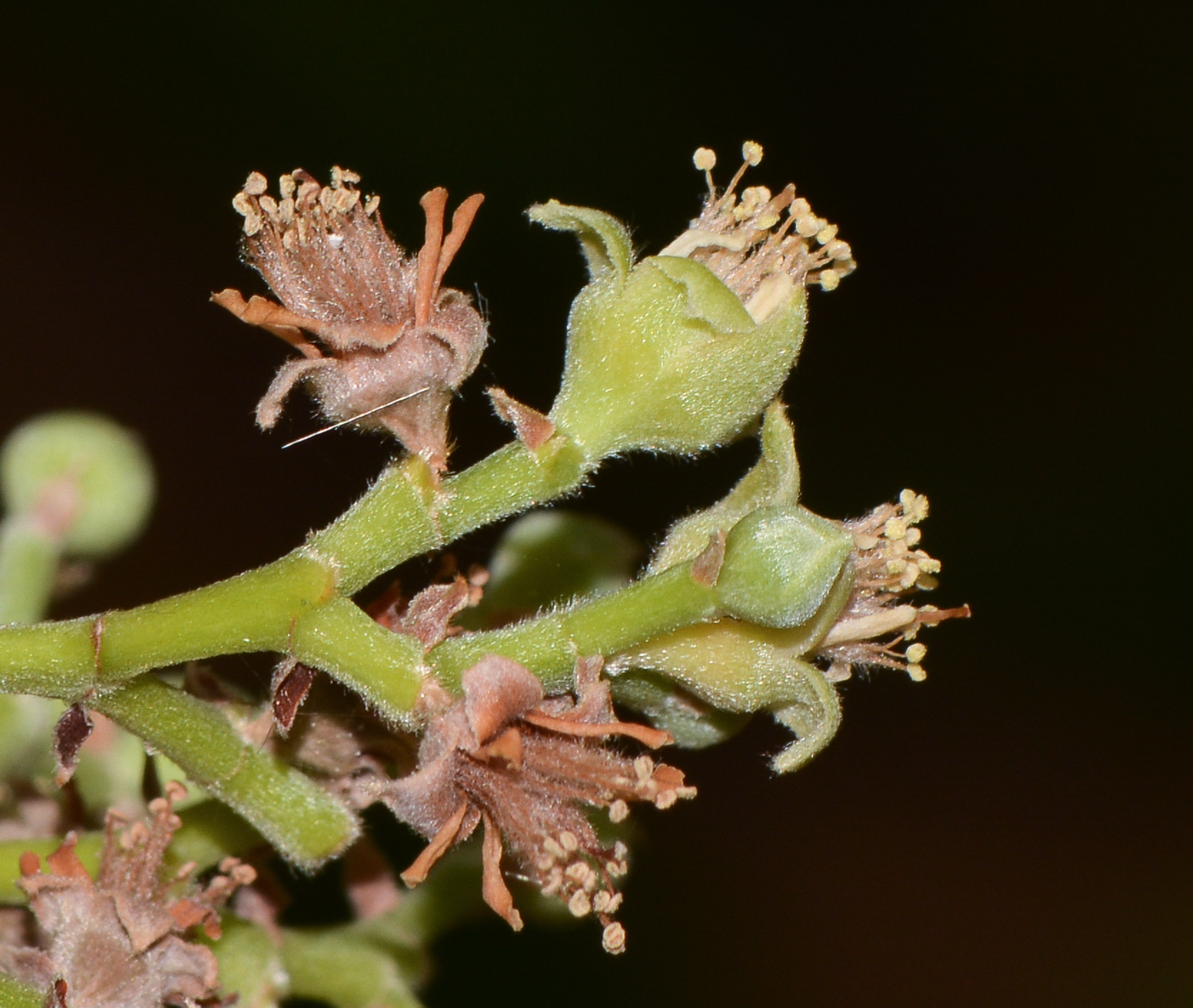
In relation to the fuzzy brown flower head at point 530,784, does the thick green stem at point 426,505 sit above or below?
above

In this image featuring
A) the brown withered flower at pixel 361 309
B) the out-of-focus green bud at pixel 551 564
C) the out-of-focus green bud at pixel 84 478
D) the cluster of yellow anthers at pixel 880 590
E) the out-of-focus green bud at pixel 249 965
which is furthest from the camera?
the out-of-focus green bud at pixel 84 478

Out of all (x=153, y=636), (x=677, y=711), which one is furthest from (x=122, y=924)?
(x=677, y=711)

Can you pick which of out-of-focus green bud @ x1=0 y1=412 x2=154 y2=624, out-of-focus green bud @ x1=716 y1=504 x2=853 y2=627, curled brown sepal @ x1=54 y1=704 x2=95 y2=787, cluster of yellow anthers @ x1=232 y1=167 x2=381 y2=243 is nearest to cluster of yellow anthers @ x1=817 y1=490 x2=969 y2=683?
out-of-focus green bud @ x1=716 y1=504 x2=853 y2=627

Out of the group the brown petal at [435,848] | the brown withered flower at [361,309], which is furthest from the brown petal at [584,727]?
the brown withered flower at [361,309]

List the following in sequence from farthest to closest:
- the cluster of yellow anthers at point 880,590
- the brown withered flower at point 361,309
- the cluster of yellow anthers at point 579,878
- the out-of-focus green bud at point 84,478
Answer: the out-of-focus green bud at point 84,478 → the cluster of yellow anthers at point 880,590 → the brown withered flower at point 361,309 → the cluster of yellow anthers at point 579,878

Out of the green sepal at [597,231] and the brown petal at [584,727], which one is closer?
the brown petal at [584,727]

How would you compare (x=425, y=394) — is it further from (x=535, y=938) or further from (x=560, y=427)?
(x=535, y=938)

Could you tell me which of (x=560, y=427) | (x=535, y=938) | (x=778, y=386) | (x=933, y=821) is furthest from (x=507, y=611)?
(x=933, y=821)

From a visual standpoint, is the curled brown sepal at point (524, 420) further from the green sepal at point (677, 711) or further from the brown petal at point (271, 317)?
Result: the green sepal at point (677, 711)

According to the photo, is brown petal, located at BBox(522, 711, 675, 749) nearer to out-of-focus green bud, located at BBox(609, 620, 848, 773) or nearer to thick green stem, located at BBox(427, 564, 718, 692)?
thick green stem, located at BBox(427, 564, 718, 692)
